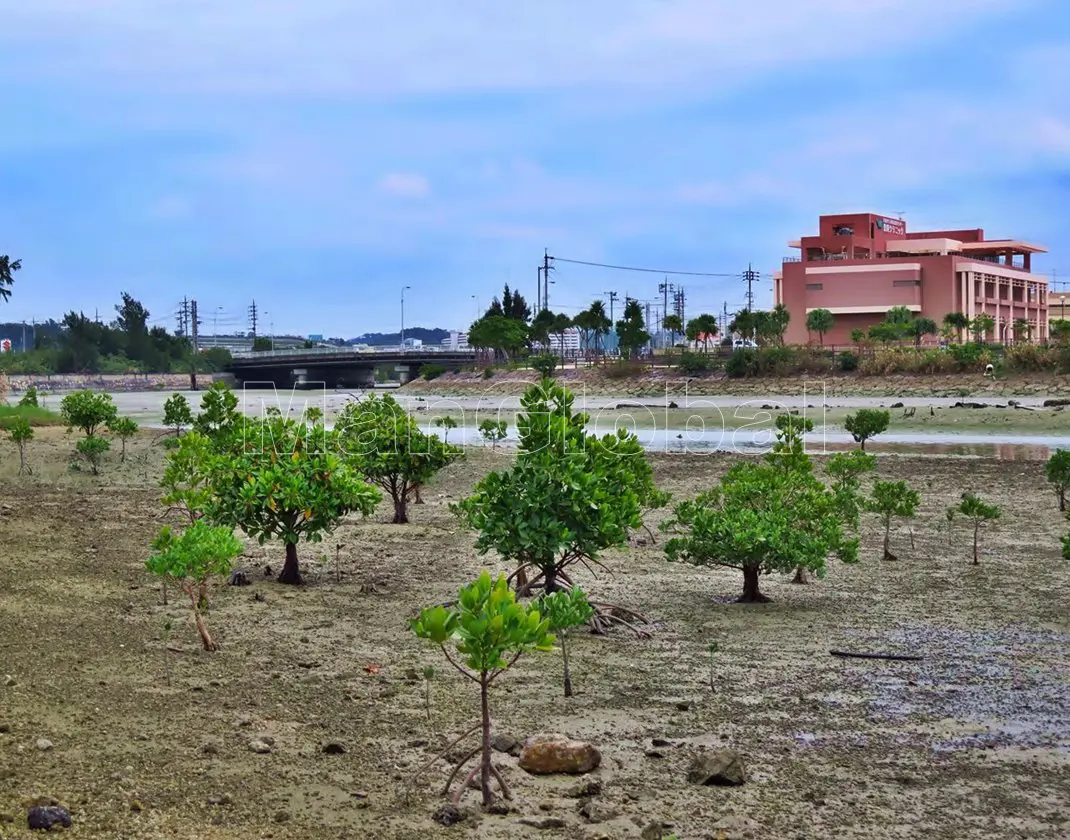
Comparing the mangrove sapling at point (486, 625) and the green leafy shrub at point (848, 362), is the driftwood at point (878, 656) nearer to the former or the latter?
the mangrove sapling at point (486, 625)

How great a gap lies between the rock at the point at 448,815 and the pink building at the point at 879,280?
300 ft

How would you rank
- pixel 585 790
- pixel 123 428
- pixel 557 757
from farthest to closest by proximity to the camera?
pixel 123 428
pixel 557 757
pixel 585 790

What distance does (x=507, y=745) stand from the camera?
24.9ft

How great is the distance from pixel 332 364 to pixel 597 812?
10767cm

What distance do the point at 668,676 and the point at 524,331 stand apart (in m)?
94.4

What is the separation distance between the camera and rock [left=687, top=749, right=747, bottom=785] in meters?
7.11

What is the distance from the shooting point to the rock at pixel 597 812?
→ 6.59 meters

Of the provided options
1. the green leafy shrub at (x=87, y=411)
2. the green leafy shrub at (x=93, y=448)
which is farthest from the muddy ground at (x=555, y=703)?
the green leafy shrub at (x=87, y=411)

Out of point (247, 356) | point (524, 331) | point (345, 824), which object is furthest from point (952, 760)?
point (247, 356)

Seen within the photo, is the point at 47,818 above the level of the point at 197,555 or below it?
below

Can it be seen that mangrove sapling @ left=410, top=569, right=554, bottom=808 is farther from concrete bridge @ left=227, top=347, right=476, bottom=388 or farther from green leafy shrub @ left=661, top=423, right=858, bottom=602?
concrete bridge @ left=227, top=347, right=476, bottom=388

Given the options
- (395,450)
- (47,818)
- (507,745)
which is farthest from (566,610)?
(395,450)

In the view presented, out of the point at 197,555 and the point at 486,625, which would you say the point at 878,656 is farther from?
the point at 197,555

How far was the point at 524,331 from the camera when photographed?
339 ft
